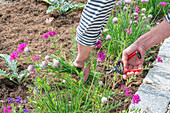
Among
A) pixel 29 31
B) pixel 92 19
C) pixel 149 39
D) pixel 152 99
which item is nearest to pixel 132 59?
pixel 149 39

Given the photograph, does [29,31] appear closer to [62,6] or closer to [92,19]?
[62,6]

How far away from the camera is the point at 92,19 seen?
1290 mm

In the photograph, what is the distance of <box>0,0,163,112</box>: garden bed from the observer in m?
1.92

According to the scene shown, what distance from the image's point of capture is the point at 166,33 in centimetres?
151

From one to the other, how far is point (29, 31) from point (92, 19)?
1.50 m

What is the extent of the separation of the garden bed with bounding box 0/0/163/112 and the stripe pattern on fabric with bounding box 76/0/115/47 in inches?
19.3

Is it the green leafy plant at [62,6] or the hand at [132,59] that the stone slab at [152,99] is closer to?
the hand at [132,59]

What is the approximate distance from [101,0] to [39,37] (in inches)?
56.5

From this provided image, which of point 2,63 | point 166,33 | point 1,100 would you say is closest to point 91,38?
point 166,33

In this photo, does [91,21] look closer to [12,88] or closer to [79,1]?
[12,88]

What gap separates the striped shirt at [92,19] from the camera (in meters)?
1.25

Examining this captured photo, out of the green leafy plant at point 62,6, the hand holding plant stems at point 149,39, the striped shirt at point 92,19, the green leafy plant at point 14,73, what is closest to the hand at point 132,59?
the hand holding plant stems at point 149,39

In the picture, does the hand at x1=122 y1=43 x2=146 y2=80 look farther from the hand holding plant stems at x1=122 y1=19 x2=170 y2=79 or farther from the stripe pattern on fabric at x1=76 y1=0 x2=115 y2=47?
the stripe pattern on fabric at x1=76 y1=0 x2=115 y2=47

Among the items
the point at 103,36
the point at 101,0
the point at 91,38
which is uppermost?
the point at 101,0
